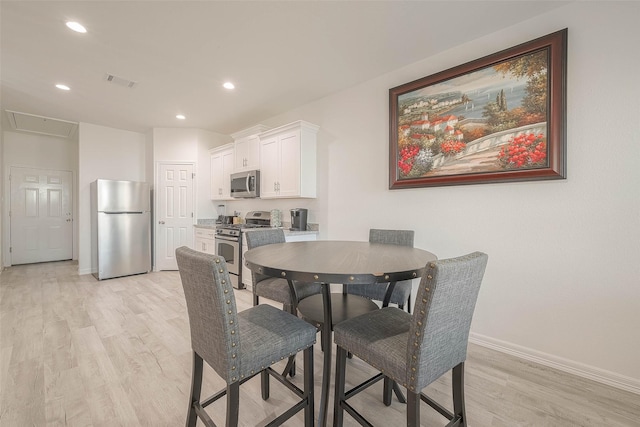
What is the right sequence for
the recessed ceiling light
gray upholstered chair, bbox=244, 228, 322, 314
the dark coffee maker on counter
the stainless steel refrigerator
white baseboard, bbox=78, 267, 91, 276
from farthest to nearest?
1. white baseboard, bbox=78, 267, 91, 276
2. the stainless steel refrigerator
3. the dark coffee maker on counter
4. the recessed ceiling light
5. gray upholstered chair, bbox=244, 228, 322, 314

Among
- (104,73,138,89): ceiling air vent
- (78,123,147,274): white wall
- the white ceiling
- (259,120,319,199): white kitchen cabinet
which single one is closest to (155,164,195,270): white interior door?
(78,123,147,274): white wall

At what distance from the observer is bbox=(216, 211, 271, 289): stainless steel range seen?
383cm

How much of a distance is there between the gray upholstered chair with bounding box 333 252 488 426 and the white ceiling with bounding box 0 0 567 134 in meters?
1.99

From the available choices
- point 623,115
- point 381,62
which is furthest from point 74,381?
point 623,115

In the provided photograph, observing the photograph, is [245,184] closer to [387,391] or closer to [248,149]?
[248,149]

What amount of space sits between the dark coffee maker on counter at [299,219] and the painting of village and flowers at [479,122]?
4.74 ft

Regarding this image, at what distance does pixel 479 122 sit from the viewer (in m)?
2.31

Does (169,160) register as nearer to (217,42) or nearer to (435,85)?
(217,42)

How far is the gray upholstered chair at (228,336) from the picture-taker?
→ 106 cm

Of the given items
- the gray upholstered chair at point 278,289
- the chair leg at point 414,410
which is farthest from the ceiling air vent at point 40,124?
the chair leg at point 414,410

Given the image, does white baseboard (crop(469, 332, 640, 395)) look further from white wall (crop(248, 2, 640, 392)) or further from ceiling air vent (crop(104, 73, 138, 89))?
ceiling air vent (crop(104, 73, 138, 89))

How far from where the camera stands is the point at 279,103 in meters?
3.79

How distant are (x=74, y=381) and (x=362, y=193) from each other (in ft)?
9.48

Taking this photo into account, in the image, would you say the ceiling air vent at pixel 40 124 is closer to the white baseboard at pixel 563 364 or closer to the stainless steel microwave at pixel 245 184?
the stainless steel microwave at pixel 245 184
